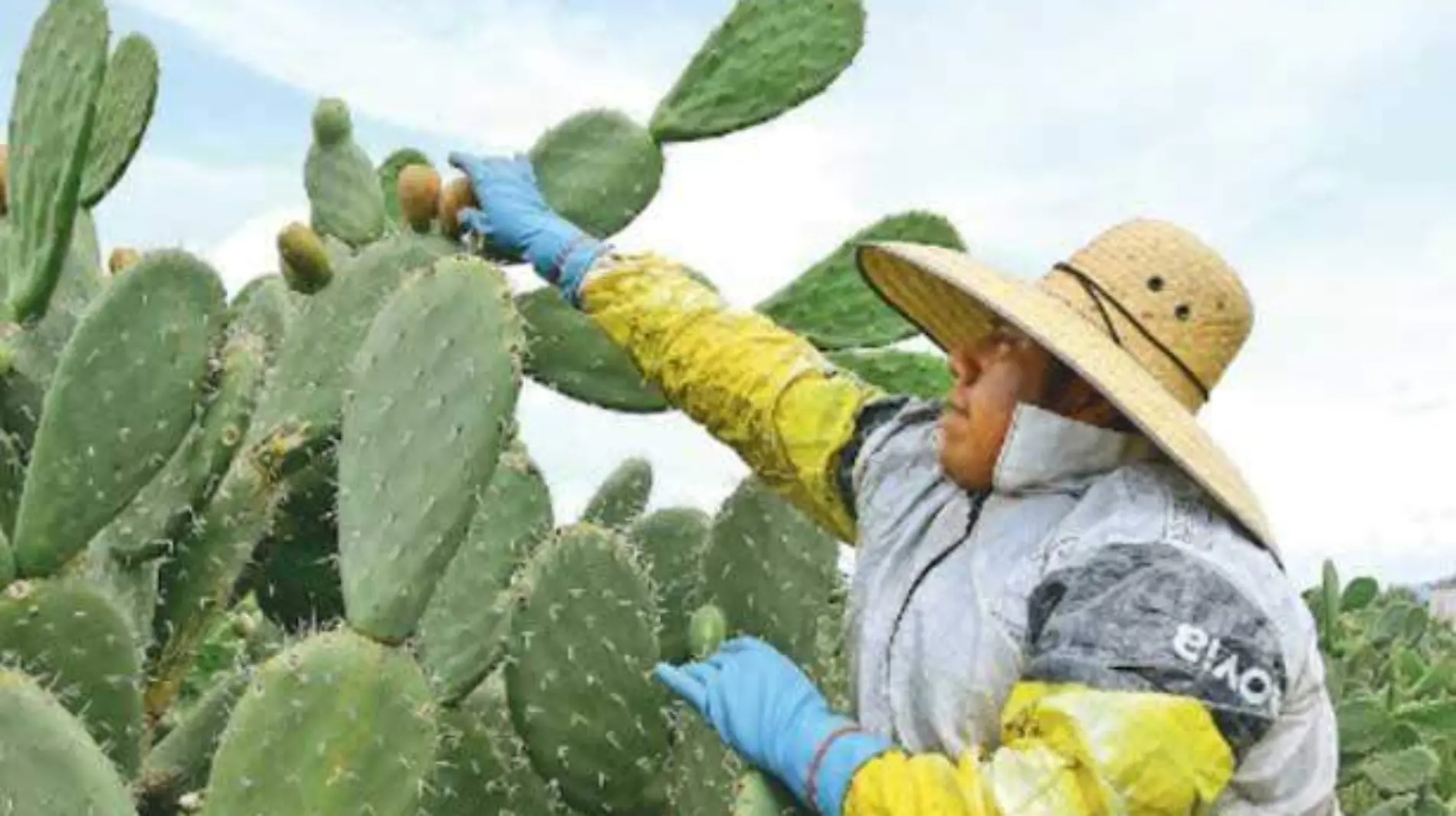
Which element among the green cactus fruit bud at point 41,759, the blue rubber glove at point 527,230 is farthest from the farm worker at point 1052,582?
the green cactus fruit bud at point 41,759

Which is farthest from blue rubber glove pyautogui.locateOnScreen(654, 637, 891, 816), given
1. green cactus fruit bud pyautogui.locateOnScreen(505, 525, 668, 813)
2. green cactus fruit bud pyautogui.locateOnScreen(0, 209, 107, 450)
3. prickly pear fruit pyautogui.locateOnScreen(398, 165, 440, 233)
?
green cactus fruit bud pyautogui.locateOnScreen(0, 209, 107, 450)

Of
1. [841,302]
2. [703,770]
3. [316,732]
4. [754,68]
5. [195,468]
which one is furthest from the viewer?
[841,302]

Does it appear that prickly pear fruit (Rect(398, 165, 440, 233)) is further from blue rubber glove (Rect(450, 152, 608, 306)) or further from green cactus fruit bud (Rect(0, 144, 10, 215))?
green cactus fruit bud (Rect(0, 144, 10, 215))

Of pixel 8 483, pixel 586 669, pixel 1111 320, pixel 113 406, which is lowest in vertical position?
pixel 586 669

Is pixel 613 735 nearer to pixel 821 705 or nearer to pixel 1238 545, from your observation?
pixel 821 705

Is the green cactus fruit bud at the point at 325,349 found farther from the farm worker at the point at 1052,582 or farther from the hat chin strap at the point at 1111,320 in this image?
the hat chin strap at the point at 1111,320

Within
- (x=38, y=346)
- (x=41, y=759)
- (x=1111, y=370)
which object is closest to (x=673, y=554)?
(x=38, y=346)

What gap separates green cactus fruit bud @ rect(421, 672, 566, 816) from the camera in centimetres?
266

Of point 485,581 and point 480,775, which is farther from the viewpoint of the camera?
point 485,581

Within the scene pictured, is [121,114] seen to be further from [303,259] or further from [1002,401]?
[1002,401]

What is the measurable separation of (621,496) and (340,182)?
0.61 meters

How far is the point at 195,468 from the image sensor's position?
2740 millimetres

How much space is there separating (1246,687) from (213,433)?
49.2 inches

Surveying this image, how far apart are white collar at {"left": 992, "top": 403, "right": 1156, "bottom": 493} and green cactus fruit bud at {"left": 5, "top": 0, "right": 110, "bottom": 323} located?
1092mm
